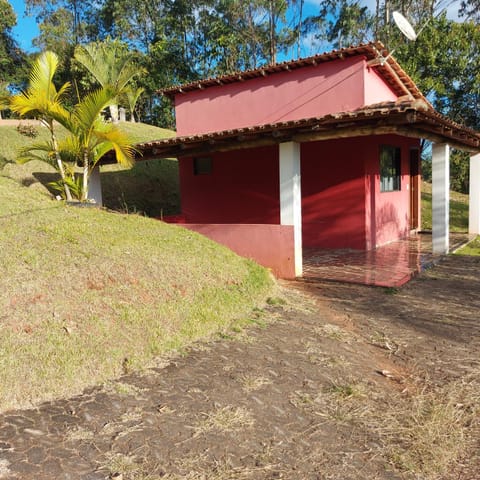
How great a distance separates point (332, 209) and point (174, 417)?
25.3ft

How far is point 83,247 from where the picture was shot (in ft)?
18.3

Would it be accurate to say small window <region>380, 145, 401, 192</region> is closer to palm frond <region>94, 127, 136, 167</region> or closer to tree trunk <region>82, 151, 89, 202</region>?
palm frond <region>94, 127, 136, 167</region>

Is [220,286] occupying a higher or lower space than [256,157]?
lower

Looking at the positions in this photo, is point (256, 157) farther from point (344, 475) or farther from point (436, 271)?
point (344, 475)

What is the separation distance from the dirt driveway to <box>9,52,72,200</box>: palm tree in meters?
5.45

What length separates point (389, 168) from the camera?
1087 cm

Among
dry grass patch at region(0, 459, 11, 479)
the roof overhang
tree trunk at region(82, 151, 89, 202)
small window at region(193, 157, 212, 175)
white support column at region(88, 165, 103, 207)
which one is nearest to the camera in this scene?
dry grass patch at region(0, 459, 11, 479)

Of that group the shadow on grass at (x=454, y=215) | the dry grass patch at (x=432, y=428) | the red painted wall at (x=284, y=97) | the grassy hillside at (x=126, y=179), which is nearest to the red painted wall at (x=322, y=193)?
the red painted wall at (x=284, y=97)

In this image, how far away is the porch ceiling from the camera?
6.18m

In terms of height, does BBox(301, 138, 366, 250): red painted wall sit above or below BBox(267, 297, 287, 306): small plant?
above

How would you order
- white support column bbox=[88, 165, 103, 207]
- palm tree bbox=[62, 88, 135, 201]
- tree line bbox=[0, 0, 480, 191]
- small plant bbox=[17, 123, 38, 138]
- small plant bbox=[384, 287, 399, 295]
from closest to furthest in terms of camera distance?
small plant bbox=[384, 287, 399, 295]
palm tree bbox=[62, 88, 135, 201]
white support column bbox=[88, 165, 103, 207]
small plant bbox=[17, 123, 38, 138]
tree line bbox=[0, 0, 480, 191]

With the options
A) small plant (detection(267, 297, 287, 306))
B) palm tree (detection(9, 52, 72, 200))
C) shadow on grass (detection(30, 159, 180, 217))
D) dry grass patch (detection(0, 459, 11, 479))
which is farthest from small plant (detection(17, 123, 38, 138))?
dry grass patch (detection(0, 459, 11, 479))

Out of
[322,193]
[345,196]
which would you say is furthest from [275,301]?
[322,193]

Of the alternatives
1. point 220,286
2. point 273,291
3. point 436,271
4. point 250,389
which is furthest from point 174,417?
point 436,271
